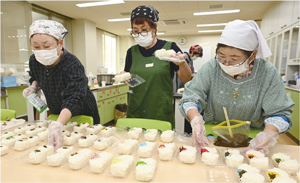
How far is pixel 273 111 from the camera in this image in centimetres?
123

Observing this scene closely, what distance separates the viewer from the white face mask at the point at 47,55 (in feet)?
4.74

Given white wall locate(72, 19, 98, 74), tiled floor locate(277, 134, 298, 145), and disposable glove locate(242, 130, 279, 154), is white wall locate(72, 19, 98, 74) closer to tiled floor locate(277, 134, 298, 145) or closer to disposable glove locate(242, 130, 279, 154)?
tiled floor locate(277, 134, 298, 145)

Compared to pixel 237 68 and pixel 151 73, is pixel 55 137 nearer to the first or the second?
pixel 151 73

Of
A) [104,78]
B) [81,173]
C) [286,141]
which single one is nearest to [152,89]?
[81,173]

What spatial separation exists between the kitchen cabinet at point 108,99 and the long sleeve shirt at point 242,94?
3300 mm

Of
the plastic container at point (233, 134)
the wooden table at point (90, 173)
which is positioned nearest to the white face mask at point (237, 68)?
the plastic container at point (233, 134)

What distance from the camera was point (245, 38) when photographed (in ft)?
3.78

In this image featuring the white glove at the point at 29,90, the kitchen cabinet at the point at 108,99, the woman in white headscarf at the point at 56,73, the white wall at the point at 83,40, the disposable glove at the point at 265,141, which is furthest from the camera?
the white wall at the point at 83,40

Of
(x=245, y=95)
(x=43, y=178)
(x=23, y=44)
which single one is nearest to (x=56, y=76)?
(x=43, y=178)

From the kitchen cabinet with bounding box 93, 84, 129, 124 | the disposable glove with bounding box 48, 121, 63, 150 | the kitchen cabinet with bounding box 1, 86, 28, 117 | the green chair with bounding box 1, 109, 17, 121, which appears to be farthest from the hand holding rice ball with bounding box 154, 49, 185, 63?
the kitchen cabinet with bounding box 1, 86, 28, 117

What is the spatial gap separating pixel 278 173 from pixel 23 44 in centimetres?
601

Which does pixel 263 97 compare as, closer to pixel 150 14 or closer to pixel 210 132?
pixel 210 132

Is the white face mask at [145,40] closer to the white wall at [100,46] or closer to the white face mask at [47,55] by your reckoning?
the white face mask at [47,55]

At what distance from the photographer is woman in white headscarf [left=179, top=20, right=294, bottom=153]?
3.82ft
